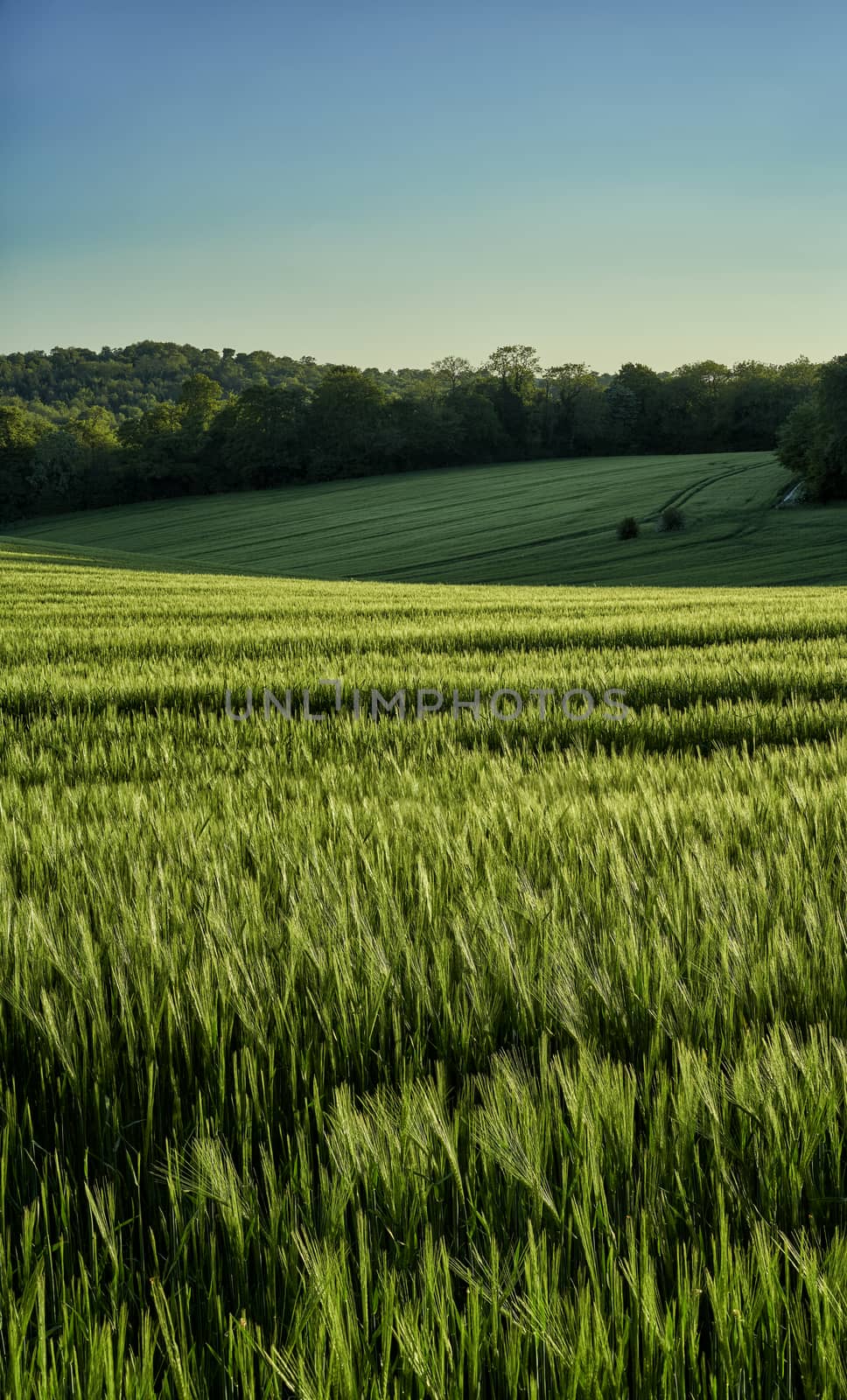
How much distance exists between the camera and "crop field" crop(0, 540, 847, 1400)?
86cm

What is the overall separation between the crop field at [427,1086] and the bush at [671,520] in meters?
48.7

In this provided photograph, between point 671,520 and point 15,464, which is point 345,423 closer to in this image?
point 15,464

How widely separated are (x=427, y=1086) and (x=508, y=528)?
55964 millimetres

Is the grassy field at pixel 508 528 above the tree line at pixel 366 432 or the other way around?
the other way around

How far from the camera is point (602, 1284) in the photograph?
0.93 metres

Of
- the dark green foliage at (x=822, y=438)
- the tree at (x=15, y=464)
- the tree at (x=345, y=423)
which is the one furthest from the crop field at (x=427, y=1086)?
the tree at (x=15, y=464)

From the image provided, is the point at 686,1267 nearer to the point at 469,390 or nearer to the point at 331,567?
the point at 331,567

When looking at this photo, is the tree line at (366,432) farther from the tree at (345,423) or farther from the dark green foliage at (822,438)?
the dark green foliage at (822,438)

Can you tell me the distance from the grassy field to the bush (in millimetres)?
648

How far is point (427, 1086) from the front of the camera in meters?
1.28

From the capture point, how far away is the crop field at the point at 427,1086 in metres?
0.86
